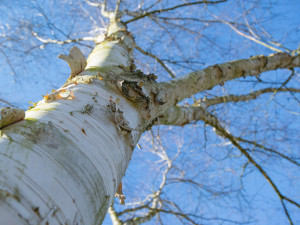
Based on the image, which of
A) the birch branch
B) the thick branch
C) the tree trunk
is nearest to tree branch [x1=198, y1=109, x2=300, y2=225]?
the birch branch

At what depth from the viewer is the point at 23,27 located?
356 centimetres

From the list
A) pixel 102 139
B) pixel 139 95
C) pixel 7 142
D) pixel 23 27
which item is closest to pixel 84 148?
pixel 102 139

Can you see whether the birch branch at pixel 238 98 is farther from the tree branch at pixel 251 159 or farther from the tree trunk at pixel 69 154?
the tree trunk at pixel 69 154

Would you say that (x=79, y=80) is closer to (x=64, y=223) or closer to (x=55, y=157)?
(x=55, y=157)

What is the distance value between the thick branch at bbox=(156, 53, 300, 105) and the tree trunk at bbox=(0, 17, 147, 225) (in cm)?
42

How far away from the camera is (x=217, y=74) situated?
206 cm

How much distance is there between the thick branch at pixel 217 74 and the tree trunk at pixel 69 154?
417 millimetres

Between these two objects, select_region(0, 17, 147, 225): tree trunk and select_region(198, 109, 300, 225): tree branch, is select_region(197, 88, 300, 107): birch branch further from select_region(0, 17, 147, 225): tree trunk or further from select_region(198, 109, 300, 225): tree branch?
select_region(0, 17, 147, 225): tree trunk

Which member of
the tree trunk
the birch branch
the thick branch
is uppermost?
the birch branch

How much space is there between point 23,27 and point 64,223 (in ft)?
12.7

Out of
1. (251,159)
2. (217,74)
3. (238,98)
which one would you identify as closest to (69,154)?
(217,74)

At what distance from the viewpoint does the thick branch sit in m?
1.49

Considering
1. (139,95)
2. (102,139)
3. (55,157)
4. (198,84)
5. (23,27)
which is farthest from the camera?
(23,27)

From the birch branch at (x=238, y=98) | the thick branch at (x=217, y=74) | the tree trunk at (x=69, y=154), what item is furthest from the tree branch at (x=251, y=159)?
the tree trunk at (x=69, y=154)
